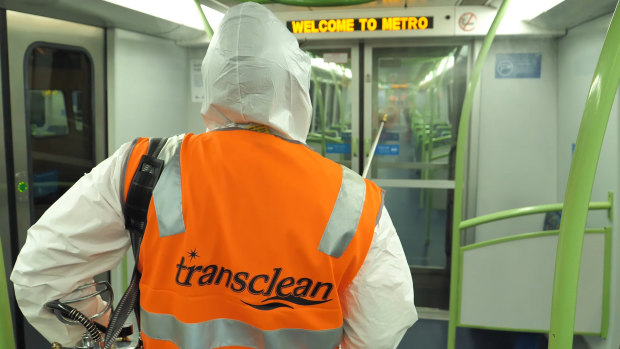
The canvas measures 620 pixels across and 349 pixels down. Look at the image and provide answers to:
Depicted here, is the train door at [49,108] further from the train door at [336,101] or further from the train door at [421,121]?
A: the train door at [421,121]

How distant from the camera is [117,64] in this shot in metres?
3.49

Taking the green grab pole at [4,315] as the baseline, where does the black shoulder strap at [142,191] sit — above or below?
above

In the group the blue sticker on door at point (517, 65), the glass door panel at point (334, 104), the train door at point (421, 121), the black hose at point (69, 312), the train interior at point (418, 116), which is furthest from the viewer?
the glass door panel at point (334, 104)

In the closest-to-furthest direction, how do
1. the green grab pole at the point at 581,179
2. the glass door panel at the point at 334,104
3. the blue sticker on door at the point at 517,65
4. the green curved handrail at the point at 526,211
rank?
1. the green grab pole at the point at 581,179
2. the green curved handrail at the point at 526,211
3. the blue sticker on door at the point at 517,65
4. the glass door panel at the point at 334,104

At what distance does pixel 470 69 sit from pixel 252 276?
11.6ft

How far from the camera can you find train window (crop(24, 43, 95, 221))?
2975 mm

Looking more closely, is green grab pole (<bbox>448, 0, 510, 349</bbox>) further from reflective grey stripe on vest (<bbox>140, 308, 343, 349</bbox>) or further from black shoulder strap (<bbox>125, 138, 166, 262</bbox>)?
black shoulder strap (<bbox>125, 138, 166, 262</bbox>)

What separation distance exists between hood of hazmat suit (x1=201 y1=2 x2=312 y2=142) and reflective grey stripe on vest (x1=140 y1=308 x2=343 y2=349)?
542mm

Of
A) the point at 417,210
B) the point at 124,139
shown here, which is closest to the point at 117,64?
the point at 124,139

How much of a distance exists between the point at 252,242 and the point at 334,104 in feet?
11.9

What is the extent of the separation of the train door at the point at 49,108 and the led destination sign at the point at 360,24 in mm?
1540

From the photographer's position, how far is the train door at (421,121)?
4355mm

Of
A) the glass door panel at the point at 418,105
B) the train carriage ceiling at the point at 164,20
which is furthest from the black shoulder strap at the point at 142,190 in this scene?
the glass door panel at the point at 418,105

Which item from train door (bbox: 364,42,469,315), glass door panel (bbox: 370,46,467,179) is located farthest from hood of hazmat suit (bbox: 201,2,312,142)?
glass door panel (bbox: 370,46,467,179)
